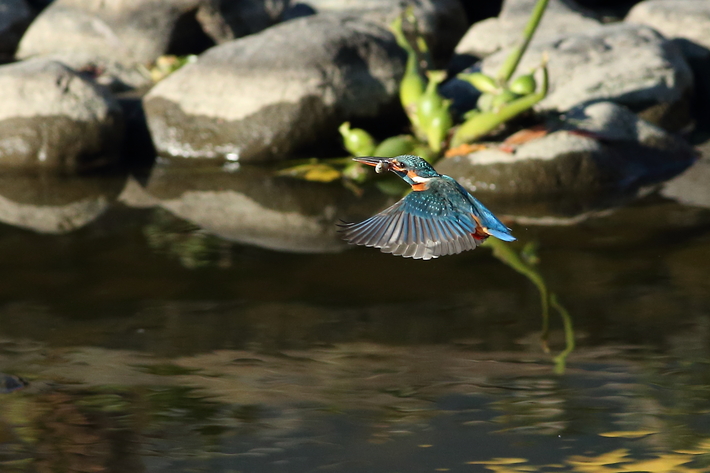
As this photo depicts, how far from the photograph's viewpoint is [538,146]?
22.7 ft

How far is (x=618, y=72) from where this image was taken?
27.3 feet

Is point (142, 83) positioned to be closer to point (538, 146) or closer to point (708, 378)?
point (538, 146)

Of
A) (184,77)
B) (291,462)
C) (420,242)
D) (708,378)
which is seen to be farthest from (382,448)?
(184,77)

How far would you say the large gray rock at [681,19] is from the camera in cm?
971

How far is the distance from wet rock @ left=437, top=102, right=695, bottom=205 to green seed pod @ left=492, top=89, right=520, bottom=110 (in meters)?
0.43

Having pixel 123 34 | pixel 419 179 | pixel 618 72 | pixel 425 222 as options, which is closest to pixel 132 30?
pixel 123 34

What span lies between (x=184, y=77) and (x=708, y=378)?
19.1ft

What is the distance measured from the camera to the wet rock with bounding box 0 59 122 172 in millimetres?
7809

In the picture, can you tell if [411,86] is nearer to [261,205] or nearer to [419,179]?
[261,205]

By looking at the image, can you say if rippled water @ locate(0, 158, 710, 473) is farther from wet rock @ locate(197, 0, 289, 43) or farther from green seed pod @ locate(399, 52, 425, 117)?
wet rock @ locate(197, 0, 289, 43)

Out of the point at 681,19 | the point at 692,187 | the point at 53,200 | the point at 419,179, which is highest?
the point at 419,179

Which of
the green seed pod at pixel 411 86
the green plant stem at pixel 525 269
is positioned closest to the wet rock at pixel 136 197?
the green seed pod at pixel 411 86

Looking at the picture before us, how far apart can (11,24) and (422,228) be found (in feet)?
33.7

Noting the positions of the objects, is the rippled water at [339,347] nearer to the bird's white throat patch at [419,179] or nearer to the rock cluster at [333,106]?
the rock cluster at [333,106]
